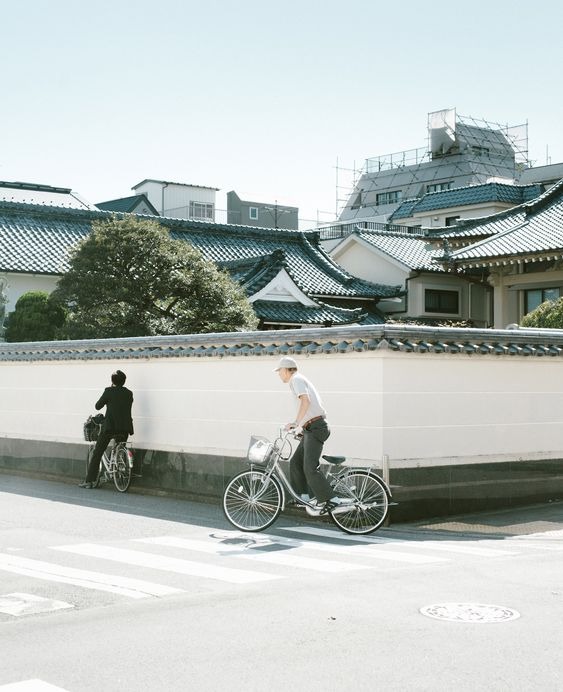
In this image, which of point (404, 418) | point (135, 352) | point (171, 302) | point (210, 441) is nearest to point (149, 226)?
point (171, 302)

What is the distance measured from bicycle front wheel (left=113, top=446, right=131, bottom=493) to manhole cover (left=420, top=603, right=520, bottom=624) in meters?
8.40

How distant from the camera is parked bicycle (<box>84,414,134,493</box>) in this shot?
583 inches

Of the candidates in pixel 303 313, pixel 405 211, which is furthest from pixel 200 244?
pixel 405 211

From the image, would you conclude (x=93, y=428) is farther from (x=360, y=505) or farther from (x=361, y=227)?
(x=361, y=227)

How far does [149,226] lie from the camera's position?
1069 inches

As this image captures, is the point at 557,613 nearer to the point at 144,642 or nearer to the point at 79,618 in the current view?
the point at 144,642

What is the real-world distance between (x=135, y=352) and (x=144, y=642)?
377 inches

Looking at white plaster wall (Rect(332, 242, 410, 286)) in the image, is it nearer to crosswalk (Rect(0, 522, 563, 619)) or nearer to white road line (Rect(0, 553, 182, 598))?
crosswalk (Rect(0, 522, 563, 619))

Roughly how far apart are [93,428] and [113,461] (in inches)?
27.7

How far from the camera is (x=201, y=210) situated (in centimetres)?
6606

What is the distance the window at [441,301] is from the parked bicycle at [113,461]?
98.9ft

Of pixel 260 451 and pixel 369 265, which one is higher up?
pixel 369 265

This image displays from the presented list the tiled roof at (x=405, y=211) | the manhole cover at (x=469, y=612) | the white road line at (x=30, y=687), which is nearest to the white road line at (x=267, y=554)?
the manhole cover at (x=469, y=612)

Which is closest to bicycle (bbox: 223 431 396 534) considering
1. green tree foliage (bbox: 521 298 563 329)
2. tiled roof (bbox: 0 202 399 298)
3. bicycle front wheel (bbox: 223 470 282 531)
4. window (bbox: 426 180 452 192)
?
bicycle front wheel (bbox: 223 470 282 531)
